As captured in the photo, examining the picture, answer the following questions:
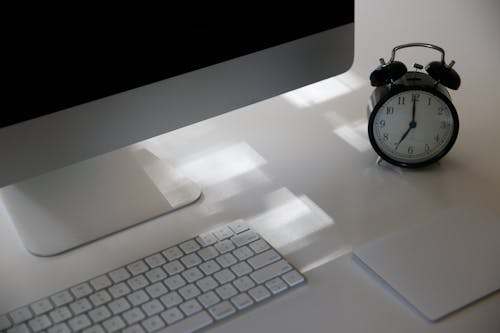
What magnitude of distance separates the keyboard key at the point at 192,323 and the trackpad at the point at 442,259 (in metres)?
0.18

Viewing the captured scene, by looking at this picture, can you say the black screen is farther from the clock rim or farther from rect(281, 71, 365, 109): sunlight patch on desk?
rect(281, 71, 365, 109): sunlight patch on desk

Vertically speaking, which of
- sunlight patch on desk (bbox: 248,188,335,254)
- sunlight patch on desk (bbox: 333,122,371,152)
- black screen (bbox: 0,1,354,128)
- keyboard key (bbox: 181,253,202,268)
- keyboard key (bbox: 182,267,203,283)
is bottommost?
sunlight patch on desk (bbox: 248,188,335,254)

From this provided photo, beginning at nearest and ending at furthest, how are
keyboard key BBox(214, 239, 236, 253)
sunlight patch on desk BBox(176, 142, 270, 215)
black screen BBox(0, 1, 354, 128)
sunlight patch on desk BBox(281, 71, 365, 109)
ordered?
black screen BBox(0, 1, 354, 128), keyboard key BBox(214, 239, 236, 253), sunlight patch on desk BBox(176, 142, 270, 215), sunlight patch on desk BBox(281, 71, 365, 109)

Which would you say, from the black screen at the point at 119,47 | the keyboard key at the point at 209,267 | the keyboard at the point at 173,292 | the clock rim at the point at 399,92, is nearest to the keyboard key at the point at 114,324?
the keyboard at the point at 173,292

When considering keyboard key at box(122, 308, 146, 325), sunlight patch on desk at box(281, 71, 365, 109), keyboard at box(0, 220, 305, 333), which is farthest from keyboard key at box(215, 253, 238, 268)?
sunlight patch on desk at box(281, 71, 365, 109)

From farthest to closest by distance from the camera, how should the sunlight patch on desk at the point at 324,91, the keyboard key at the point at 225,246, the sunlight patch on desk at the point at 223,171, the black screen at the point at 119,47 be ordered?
the sunlight patch on desk at the point at 324,91, the sunlight patch on desk at the point at 223,171, the keyboard key at the point at 225,246, the black screen at the point at 119,47

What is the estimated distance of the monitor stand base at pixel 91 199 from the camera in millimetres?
889

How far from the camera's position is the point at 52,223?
35.4 inches

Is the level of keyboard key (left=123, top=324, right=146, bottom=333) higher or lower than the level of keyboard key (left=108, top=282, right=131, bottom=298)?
lower

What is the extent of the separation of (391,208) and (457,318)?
0.62 feet

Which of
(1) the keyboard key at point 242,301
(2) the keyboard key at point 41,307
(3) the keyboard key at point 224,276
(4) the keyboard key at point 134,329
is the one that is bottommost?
(1) the keyboard key at point 242,301

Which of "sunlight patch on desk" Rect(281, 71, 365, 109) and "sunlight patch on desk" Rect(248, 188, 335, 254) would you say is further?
"sunlight patch on desk" Rect(281, 71, 365, 109)

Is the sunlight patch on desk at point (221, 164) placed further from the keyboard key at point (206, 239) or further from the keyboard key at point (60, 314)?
the keyboard key at point (60, 314)

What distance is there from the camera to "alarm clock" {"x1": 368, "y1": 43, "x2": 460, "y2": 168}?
0.93 meters
